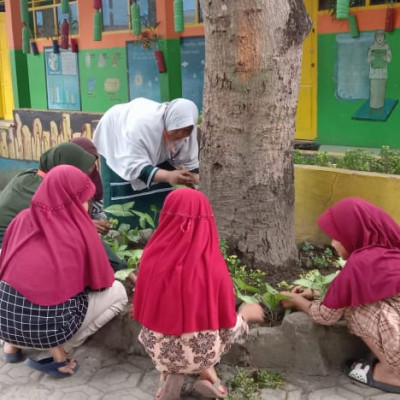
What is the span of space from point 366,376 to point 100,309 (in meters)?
1.43

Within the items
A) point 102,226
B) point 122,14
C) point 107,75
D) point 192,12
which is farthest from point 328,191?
point 107,75

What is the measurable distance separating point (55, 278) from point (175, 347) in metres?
0.73

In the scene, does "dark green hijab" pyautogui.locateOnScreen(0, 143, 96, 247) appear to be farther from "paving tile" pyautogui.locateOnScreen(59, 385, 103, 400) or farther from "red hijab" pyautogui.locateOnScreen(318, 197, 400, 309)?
"red hijab" pyautogui.locateOnScreen(318, 197, 400, 309)

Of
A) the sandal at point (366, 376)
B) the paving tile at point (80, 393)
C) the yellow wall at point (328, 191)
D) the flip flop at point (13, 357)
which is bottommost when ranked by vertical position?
the paving tile at point (80, 393)

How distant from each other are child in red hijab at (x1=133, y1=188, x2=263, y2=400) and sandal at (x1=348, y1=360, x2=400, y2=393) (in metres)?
0.71

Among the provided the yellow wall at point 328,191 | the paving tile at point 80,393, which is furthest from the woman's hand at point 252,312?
the yellow wall at point 328,191

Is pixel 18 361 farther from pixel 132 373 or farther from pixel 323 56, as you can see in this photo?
pixel 323 56

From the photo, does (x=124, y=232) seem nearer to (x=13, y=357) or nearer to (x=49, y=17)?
(x=13, y=357)

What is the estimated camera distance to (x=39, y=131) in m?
8.84

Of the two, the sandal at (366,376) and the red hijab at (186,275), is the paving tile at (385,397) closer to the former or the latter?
the sandal at (366,376)

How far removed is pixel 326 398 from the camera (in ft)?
9.36

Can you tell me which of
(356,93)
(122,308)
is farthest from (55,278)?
(356,93)

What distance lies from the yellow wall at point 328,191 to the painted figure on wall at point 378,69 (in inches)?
133

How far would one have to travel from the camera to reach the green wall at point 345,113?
717cm
